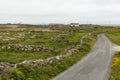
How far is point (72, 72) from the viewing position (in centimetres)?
3306

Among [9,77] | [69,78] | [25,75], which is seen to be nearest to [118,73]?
[69,78]

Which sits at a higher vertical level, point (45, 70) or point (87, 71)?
point (45, 70)

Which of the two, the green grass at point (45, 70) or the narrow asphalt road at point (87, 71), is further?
the narrow asphalt road at point (87, 71)

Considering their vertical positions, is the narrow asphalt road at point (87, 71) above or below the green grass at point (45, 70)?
below

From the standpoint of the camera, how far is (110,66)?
37.8m

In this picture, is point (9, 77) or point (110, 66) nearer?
point (9, 77)

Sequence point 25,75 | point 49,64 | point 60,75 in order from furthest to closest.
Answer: point 49,64
point 60,75
point 25,75

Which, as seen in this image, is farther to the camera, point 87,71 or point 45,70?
point 87,71

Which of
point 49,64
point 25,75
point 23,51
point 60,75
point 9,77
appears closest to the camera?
point 9,77

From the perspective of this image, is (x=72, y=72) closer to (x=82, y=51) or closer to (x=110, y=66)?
(x=110, y=66)

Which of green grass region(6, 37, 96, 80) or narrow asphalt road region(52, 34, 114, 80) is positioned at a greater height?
green grass region(6, 37, 96, 80)

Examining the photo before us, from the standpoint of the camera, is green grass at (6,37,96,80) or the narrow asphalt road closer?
green grass at (6,37,96,80)

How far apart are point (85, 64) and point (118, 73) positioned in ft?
24.5

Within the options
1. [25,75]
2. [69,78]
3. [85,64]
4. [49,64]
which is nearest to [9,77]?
[25,75]
